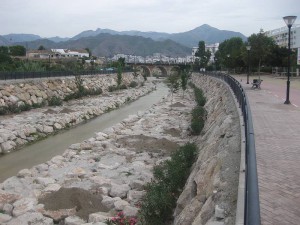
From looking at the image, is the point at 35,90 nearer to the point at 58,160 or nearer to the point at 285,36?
the point at 58,160

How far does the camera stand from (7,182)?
11.9 m

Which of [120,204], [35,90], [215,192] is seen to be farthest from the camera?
[35,90]

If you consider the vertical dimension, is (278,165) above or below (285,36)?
below

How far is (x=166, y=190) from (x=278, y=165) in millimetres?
2987

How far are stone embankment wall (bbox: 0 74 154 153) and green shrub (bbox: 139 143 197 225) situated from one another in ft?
30.0

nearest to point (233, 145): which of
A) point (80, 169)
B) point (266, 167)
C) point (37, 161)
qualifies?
point (266, 167)

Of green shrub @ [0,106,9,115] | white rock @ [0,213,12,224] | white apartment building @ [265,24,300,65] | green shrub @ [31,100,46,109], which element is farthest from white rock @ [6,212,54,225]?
white apartment building @ [265,24,300,65]

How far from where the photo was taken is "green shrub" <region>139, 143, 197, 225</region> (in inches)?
318

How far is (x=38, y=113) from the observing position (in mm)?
26484

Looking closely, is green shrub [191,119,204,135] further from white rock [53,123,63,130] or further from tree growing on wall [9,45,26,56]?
tree growing on wall [9,45,26,56]

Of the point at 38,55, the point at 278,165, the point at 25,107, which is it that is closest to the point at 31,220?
the point at 278,165

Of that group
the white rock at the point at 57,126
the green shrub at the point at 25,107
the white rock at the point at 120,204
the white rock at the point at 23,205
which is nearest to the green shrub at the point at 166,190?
the white rock at the point at 120,204

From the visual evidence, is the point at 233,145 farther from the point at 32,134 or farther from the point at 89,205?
the point at 32,134

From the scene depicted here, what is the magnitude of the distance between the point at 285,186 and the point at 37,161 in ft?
38.9
